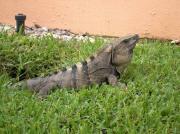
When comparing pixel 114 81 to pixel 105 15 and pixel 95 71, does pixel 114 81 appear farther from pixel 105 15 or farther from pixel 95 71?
pixel 105 15

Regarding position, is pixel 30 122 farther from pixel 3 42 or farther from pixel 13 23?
pixel 13 23

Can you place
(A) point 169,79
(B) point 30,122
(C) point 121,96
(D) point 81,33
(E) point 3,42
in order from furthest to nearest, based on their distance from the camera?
1. (D) point 81,33
2. (E) point 3,42
3. (A) point 169,79
4. (C) point 121,96
5. (B) point 30,122

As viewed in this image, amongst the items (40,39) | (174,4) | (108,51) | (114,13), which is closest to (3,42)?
(40,39)

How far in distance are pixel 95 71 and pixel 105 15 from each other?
2.65m

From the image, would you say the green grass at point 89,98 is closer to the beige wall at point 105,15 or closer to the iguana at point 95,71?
the iguana at point 95,71

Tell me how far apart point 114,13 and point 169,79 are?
2639 mm

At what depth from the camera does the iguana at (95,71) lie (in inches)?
201

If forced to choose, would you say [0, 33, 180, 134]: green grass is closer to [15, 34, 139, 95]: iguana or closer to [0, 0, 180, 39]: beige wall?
[15, 34, 139, 95]: iguana

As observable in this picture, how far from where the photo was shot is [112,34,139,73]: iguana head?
5258 mm

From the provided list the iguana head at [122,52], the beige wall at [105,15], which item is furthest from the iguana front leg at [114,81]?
the beige wall at [105,15]

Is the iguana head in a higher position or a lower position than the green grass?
higher

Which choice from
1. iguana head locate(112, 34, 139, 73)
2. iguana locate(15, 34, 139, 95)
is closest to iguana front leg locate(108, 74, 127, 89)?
iguana locate(15, 34, 139, 95)

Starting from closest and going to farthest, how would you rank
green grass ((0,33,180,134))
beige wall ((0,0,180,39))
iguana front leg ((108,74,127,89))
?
green grass ((0,33,180,134)) < iguana front leg ((108,74,127,89)) < beige wall ((0,0,180,39))

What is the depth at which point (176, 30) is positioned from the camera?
7137mm
